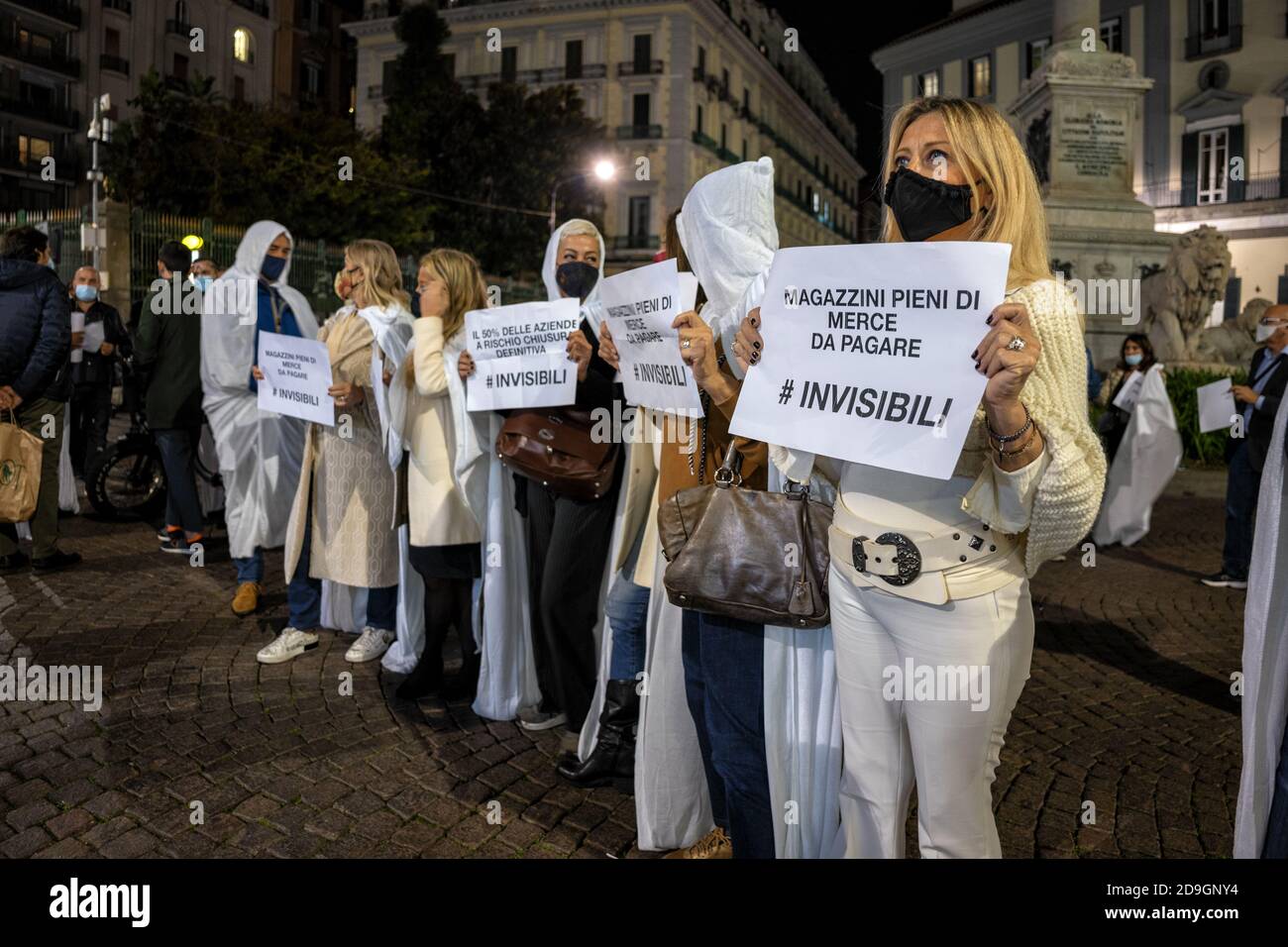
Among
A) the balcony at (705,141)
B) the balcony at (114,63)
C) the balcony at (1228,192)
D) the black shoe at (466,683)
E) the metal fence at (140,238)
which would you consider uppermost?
the balcony at (705,141)

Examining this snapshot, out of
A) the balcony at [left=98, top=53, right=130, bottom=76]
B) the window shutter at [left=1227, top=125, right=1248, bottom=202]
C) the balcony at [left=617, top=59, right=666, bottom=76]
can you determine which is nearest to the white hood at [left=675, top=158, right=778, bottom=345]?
the window shutter at [left=1227, top=125, right=1248, bottom=202]

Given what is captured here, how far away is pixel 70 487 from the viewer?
29.3 ft

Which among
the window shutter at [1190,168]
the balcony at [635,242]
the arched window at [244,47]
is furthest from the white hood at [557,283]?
the balcony at [635,242]

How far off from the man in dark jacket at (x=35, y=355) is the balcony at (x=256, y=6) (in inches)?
1138

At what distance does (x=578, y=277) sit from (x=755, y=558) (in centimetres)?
198

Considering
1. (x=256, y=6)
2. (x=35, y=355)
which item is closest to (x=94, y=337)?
(x=35, y=355)

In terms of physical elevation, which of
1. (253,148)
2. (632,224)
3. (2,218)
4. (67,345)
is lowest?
(67,345)

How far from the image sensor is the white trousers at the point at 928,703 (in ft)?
6.89

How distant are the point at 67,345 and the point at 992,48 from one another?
39.9 m

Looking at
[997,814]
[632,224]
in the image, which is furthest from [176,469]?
[632,224]

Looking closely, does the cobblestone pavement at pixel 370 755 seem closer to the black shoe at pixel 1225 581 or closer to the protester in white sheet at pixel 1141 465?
the black shoe at pixel 1225 581

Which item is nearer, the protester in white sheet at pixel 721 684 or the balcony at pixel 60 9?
the protester in white sheet at pixel 721 684

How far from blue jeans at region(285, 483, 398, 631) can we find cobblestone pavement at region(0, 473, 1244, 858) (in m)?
0.24

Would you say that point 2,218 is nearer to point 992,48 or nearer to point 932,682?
point 932,682
